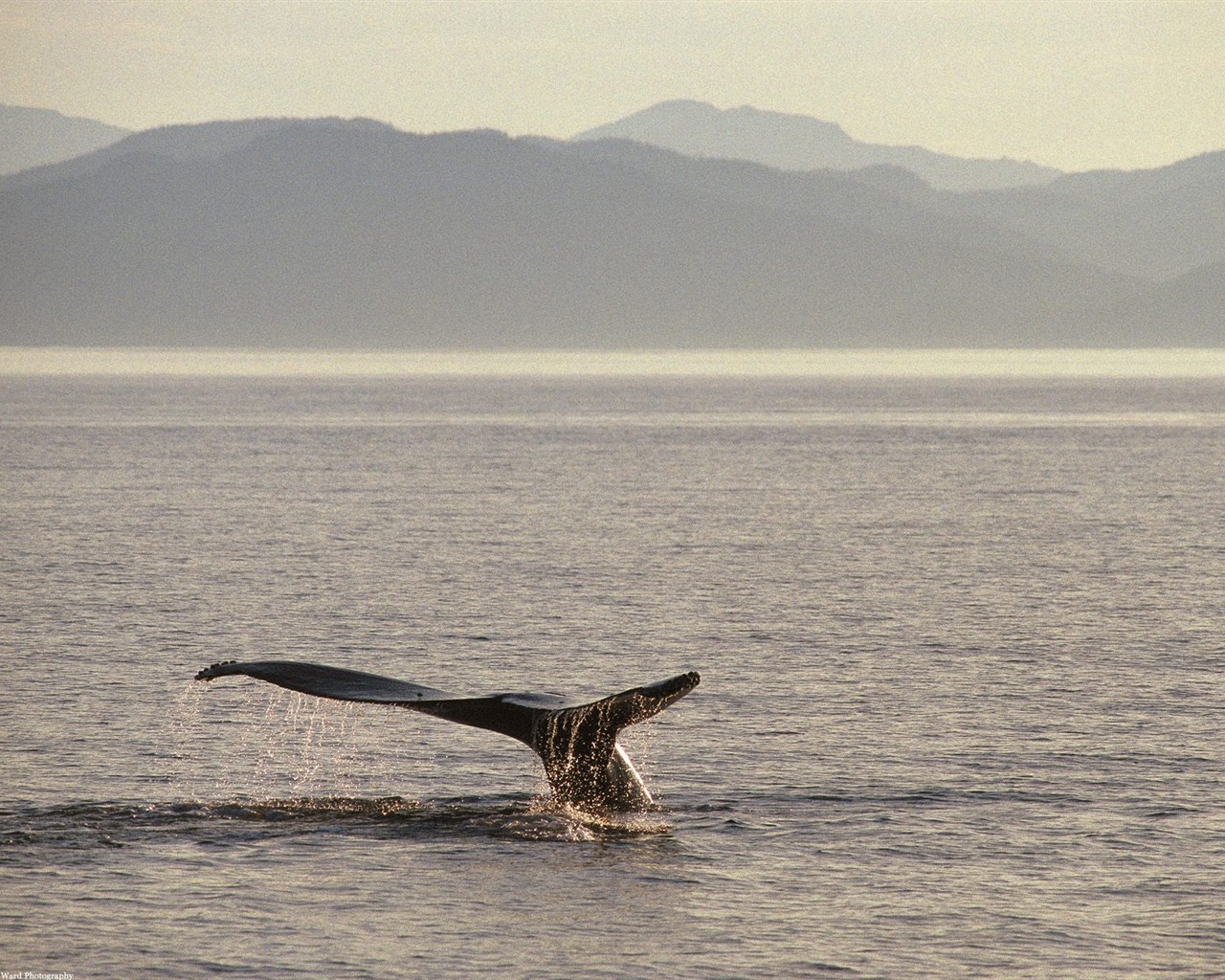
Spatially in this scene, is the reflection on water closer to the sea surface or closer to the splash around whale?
the sea surface

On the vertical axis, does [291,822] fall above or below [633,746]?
below

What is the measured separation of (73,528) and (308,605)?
1822 cm

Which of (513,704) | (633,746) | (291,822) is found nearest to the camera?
(513,704)

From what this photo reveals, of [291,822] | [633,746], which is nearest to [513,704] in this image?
[291,822]

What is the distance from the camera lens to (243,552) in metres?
45.0

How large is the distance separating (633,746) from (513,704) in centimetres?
623

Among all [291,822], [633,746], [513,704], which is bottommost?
[291,822]

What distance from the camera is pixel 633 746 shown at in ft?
70.3

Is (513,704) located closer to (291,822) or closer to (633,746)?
(291,822)

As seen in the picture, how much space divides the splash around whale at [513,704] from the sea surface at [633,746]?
1.00 m

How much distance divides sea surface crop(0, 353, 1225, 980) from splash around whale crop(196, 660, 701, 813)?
1.00 m

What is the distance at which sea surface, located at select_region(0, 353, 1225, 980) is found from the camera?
14.8 m

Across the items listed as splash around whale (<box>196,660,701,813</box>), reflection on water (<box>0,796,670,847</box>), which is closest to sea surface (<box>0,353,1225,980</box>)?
reflection on water (<box>0,796,670,847</box>)

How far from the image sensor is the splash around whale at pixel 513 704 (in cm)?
1491
